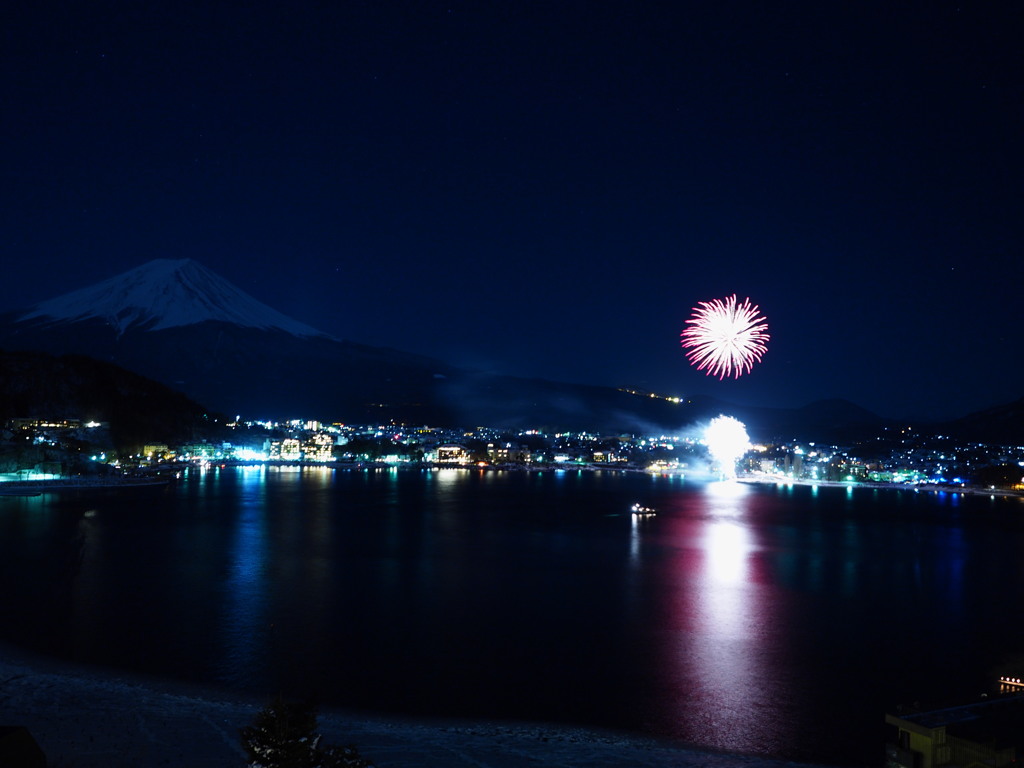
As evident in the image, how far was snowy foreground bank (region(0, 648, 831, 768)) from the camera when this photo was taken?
404 cm

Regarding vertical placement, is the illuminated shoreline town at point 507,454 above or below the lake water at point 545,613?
above

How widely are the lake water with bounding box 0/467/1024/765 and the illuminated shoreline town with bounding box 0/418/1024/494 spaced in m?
11.0

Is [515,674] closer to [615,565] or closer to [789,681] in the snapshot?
[789,681]

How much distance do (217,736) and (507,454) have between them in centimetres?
5226

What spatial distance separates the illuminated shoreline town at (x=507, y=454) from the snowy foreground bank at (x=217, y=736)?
21293 mm

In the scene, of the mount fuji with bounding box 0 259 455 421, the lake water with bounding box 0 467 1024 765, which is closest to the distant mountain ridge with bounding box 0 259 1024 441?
the mount fuji with bounding box 0 259 455 421

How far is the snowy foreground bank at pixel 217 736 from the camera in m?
4.04

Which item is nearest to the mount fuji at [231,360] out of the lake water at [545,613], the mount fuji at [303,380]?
the mount fuji at [303,380]

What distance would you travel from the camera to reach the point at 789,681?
6.12m

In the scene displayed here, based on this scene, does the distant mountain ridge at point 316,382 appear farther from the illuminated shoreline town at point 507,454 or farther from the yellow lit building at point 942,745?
the yellow lit building at point 942,745

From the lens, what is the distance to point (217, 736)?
4348 mm

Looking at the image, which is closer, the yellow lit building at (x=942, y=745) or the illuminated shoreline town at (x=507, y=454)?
the yellow lit building at (x=942, y=745)

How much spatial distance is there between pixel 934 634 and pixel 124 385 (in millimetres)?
37864

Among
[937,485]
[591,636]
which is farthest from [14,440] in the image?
[937,485]
